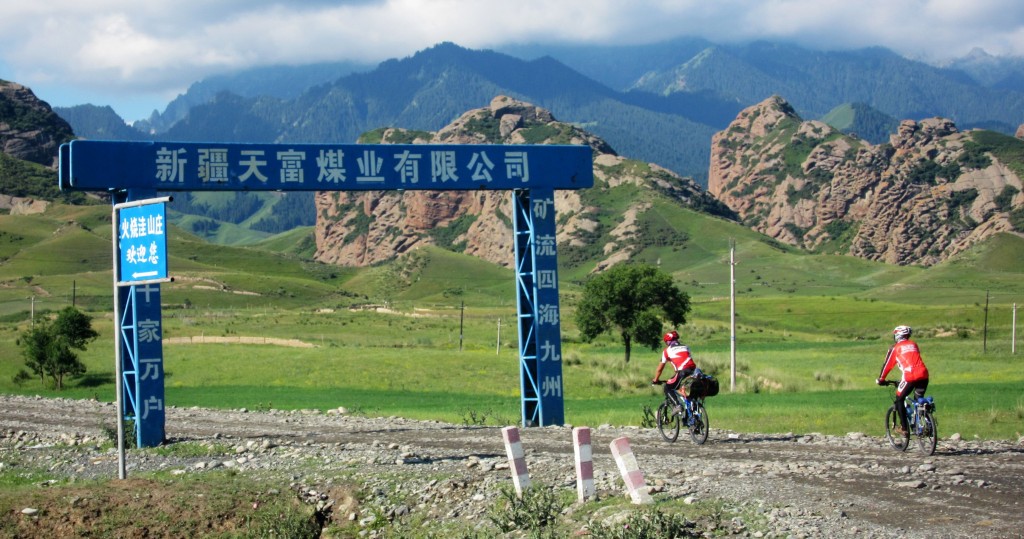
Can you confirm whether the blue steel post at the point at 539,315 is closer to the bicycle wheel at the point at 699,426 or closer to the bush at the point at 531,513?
the bicycle wheel at the point at 699,426

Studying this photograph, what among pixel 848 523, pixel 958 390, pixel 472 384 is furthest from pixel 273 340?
pixel 848 523

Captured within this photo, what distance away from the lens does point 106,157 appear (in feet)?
72.6

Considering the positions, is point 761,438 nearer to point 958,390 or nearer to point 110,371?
point 958,390

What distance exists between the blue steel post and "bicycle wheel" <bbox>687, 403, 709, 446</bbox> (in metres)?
5.36

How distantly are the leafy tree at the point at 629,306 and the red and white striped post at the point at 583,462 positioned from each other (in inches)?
1880

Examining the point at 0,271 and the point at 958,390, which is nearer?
the point at 958,390

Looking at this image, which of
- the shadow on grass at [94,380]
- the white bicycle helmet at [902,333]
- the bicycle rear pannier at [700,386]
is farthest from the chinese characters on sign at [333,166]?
the shadow on grass at [94,380]

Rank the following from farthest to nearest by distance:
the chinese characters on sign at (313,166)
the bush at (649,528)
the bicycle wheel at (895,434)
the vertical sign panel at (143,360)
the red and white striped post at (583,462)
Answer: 1. the vertical sign panel at (143,360)
2. the chinese characters on sign at (313,166)
3. the bicycle wheel at (895,434)
4. the red and white striped post at (583,462)
5. the bush at (649,528)

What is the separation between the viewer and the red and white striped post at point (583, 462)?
1433cm

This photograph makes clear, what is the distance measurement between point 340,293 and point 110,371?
4212 inches

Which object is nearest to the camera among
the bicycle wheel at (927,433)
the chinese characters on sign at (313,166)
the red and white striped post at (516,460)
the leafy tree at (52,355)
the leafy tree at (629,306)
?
the red and white striped post at (516,460)

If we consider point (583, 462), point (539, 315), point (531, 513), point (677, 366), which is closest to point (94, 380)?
point (539, 315)

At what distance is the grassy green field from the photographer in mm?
35000

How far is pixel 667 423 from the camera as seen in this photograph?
21031 millimetres
